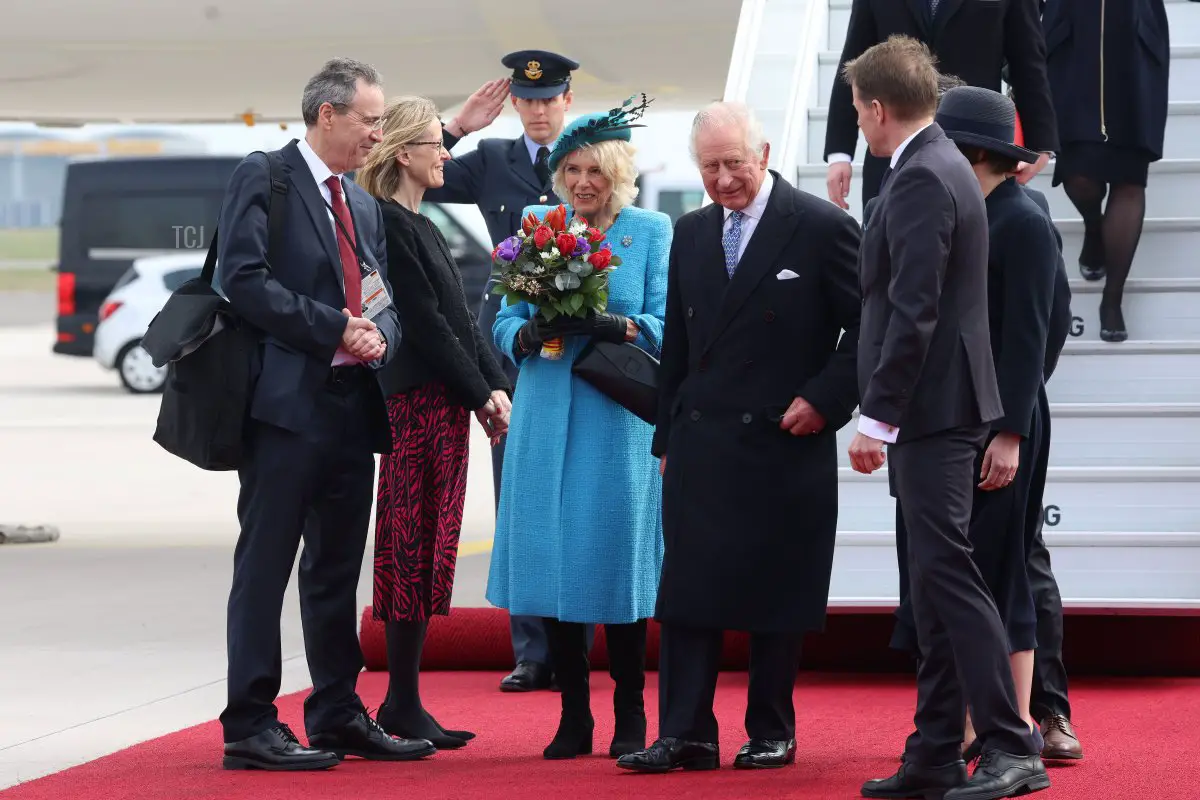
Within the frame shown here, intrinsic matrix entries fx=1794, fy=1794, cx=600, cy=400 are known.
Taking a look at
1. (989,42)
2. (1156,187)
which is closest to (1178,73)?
(1156,187)

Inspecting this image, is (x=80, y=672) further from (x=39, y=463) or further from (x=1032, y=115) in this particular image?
(x=39, y=463)

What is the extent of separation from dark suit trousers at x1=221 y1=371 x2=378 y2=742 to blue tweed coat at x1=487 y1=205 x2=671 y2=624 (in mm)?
396

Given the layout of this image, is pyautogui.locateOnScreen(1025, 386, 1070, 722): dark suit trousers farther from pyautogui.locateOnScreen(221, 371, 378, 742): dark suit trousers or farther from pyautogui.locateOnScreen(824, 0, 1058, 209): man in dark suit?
pyautogui.locateOnScreen(221, 371, 378, 742): dark suit trousers

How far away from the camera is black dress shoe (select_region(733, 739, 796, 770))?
4340 millimetres

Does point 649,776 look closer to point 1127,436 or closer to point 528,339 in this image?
point 528,339

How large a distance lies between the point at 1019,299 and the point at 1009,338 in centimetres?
9

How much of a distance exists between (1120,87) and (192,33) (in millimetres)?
6825

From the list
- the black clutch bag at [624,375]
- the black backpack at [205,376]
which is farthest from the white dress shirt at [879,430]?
the black backpack at [205,376]

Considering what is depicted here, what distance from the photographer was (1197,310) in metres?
6.20

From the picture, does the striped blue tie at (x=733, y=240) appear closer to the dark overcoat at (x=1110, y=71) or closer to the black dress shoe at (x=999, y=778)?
the black dress shoe at (x=999, y=778)

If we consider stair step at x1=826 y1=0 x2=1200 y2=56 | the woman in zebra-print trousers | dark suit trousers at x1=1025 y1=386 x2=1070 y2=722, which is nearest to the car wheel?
stair step at x1=826 y1=0 x2=1200 y2=56

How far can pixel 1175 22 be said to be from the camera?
743 cm

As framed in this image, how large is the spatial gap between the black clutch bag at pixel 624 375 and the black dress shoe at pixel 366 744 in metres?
1.02

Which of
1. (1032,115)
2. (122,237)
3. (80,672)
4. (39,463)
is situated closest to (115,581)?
(80,672)
